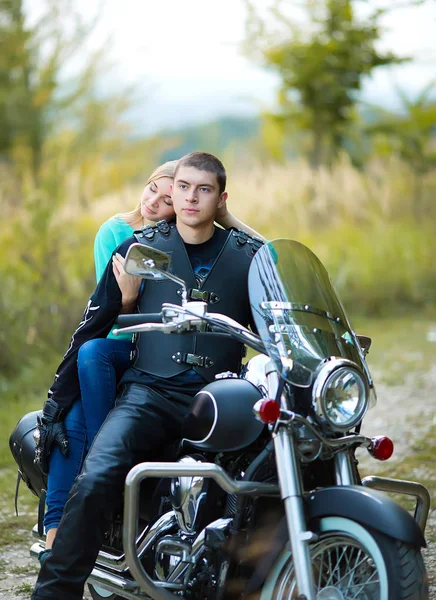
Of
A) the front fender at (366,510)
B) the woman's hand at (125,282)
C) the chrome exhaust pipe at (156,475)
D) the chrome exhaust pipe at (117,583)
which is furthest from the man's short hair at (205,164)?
the chrome exhaust pipe at (117,583)

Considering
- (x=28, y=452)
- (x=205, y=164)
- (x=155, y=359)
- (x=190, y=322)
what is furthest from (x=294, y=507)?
(x=28, y=452)

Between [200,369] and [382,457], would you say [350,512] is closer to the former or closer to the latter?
[382,457]

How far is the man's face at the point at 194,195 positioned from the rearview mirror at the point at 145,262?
495 mm

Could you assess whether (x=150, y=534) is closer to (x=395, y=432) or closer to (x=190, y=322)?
(x=190, y=322)

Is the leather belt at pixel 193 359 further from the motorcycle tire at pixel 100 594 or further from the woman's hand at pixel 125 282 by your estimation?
the motorcycle tire at pixel 100 594

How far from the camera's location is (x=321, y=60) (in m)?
15.9

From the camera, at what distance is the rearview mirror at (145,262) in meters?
2.89

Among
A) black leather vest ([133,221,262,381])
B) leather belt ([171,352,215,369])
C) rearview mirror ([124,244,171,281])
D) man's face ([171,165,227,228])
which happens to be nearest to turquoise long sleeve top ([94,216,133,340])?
black leather vest ([133,221,262,381])

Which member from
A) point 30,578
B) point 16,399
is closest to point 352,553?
point 30,578

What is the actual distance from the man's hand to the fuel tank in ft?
2.20

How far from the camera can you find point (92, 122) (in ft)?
47.8

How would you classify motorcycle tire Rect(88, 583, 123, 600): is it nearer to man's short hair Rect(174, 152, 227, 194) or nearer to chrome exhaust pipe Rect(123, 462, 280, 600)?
chrome exhaust pipe Rect(123, 462, 280, 600)

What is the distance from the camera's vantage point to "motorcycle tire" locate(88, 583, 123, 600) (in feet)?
12.3

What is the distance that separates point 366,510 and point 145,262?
3.09 ft
